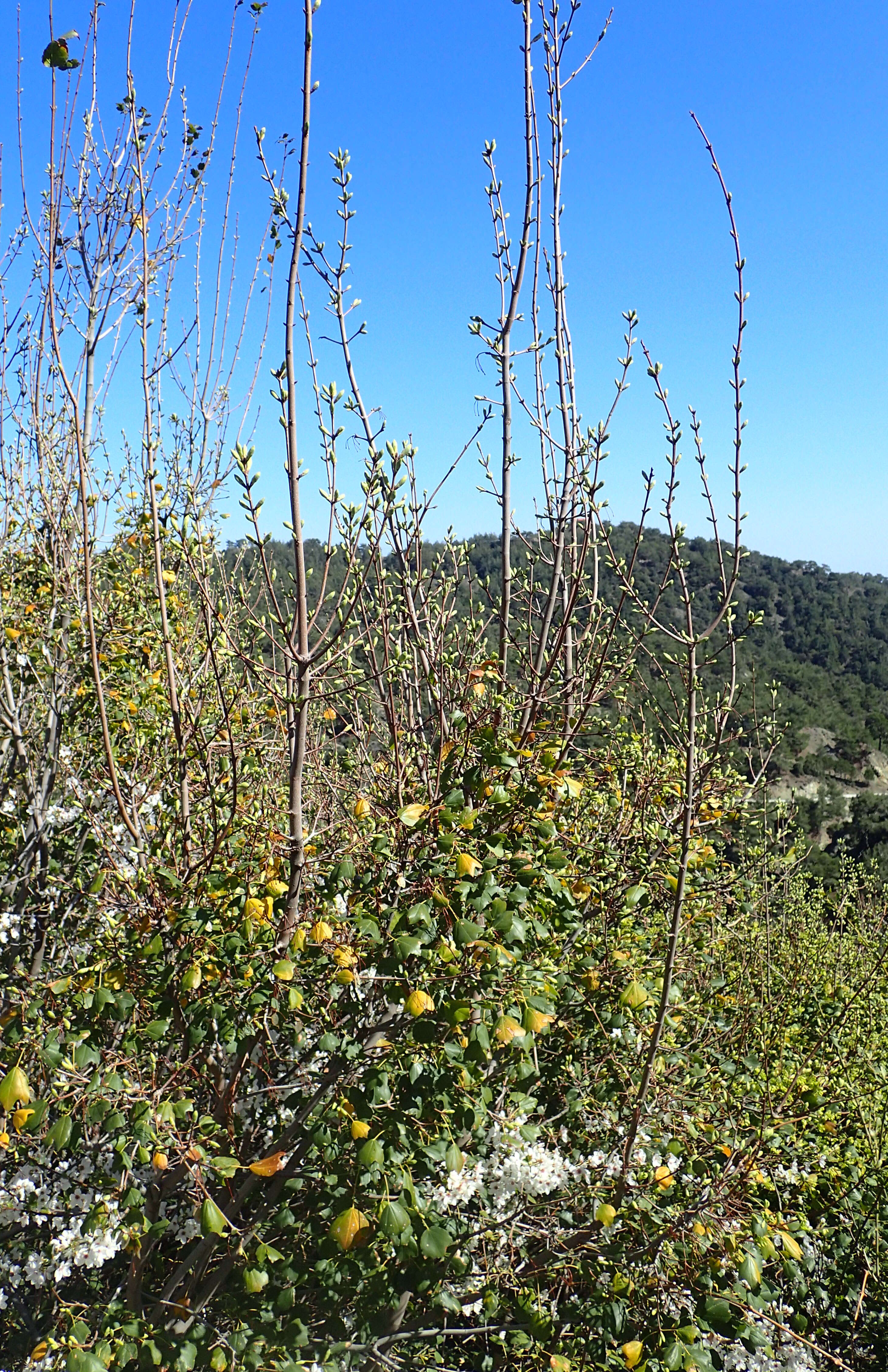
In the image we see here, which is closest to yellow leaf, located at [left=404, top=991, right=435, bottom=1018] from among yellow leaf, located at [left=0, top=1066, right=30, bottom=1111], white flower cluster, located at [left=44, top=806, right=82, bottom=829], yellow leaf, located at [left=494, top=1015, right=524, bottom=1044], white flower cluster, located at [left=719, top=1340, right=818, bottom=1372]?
yellow leaf, located at [left=494, top=1015, right=524, bottom=1044]

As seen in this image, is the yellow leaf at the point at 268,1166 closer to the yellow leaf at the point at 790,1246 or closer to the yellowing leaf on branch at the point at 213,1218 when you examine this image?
the yellowing leaf on branch at the point at 213,1218

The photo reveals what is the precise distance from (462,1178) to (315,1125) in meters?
0.50

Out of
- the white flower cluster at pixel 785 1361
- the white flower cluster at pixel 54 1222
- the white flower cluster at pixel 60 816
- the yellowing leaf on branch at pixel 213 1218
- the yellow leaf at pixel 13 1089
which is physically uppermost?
the white flower cluster at pixel 60 816

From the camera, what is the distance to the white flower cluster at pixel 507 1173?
2041 mm

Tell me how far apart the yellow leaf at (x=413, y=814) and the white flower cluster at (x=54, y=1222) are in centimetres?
115

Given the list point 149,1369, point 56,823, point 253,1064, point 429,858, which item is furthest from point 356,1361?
point 56,823

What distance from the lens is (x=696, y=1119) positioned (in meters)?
2.48

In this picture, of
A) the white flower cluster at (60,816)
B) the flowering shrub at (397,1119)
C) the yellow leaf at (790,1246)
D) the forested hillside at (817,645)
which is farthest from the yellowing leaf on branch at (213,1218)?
the forested hillside at (817,645)

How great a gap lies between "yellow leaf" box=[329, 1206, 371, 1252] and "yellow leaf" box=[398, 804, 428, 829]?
0.81 meters

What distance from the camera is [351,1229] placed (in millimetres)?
1616

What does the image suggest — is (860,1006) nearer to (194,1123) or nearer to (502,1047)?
(502,1047)

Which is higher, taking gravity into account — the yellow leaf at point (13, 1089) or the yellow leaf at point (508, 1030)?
the yellow leaf at point (508, 1030)

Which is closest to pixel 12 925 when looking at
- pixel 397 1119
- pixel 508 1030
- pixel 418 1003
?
pixel 397 1119

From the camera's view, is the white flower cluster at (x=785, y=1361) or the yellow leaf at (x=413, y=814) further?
the white flower cluster at (x=785, y=1361)
